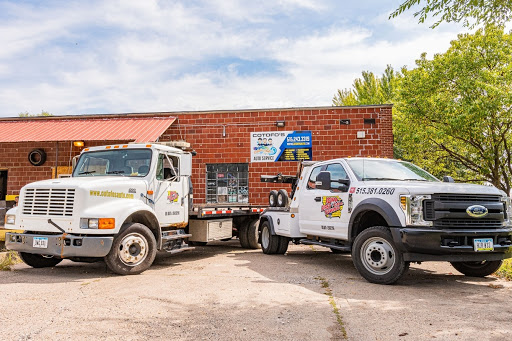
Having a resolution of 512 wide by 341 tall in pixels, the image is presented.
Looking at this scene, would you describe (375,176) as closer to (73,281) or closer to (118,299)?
(118,299)

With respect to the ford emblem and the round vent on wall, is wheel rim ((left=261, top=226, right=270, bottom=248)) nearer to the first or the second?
the ford emblem

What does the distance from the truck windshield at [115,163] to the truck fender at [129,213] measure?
2.70ft

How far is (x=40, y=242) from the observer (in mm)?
7141

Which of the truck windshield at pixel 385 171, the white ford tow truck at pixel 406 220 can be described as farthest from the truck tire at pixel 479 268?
the truck windshield at pixel 385 171

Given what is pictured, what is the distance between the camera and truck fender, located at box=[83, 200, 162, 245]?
7160mm

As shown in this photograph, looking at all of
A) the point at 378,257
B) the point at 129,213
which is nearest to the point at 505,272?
the point at 378,257

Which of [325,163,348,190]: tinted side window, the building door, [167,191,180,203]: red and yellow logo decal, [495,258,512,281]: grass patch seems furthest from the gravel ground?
the building door

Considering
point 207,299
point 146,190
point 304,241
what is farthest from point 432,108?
point 207,299

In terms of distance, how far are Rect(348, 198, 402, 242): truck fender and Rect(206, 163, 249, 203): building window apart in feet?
29.0

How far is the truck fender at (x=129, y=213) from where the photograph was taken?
7160mm

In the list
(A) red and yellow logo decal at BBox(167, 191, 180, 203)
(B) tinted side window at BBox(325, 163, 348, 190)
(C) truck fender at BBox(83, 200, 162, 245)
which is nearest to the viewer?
(C) truck fender at BBox(83, 200, 162, 245)

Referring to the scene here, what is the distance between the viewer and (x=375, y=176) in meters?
7.54

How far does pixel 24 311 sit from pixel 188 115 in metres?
12.0

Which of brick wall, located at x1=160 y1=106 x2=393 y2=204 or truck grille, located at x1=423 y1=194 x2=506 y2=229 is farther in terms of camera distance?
brick wall, located at x1=160 y1=106 x2=393 y2=204
